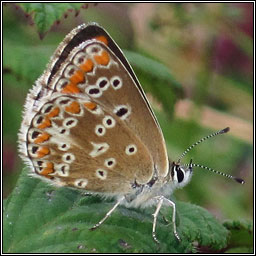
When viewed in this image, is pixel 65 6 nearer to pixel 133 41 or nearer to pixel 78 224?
pixel 78 224

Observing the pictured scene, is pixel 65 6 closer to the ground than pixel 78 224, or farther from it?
farther from it

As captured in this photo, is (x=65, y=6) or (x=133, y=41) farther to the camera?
(x=133, y=41)

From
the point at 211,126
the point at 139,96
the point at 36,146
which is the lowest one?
the point at 36,146

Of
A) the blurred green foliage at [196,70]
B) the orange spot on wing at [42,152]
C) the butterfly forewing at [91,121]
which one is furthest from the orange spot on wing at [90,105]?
the blurred green foliage at [196,70]

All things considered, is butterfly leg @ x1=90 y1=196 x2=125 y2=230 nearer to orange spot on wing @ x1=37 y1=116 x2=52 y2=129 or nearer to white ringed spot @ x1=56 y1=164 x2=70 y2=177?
white ringed spot @ x1=56 y1=164 x2=70 y2=177

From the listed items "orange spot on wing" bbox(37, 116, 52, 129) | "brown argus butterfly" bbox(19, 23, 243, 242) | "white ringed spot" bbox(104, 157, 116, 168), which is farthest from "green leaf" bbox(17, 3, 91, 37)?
"white ringed spot" bbox(104, 157, 116, 168)

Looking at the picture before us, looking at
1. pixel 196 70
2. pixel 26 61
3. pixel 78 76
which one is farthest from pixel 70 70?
pixel 196 70

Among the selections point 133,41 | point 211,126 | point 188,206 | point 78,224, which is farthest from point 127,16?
point 78,224

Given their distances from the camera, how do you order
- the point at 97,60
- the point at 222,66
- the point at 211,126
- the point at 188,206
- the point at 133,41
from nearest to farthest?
the point at 97,60, the point at 188,206, the point at 133,41, the point at 211,126, the point at 222,66
